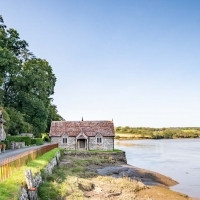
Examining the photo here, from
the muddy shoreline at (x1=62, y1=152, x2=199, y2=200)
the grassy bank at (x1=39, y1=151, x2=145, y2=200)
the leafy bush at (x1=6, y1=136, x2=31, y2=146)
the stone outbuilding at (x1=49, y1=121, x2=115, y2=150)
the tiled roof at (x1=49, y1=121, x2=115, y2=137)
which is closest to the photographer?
the grassy bank at (x1=39, y1=151, x2=145, y2=200)

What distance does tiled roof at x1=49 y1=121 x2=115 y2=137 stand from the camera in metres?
46.2

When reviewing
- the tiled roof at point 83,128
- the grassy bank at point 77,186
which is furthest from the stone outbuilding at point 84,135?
the grassy bank at point 77,186

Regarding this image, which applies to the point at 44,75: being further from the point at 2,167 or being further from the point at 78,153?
the point at 2,167

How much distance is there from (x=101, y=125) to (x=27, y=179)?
34.8 metres

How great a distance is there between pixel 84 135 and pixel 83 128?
5.87 feet

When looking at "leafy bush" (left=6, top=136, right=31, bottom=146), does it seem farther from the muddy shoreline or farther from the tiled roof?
the tiled roof

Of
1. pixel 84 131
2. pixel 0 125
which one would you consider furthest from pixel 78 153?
pixel 0 125

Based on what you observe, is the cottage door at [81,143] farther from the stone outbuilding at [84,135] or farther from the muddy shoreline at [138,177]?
the muddy shoreline at [138,177]

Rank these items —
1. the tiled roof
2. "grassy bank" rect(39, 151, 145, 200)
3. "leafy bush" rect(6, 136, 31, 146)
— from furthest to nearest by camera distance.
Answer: the tiled roof < "leafy bush" rect(6, 136, 31, 146) < "grassy bank" rect(39, 151, 145, 200)

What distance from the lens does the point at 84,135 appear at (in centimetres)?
4594

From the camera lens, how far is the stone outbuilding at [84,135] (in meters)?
45.5

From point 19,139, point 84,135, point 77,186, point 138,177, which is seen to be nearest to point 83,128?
point 84,135

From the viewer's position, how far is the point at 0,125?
3391cm

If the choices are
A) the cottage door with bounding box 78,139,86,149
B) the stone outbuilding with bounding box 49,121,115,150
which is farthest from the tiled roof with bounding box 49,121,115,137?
the cottage door with bounding box 78,139,86,149
